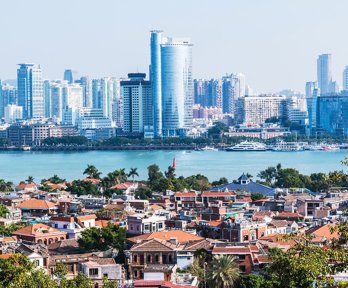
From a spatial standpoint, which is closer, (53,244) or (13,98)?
(53,244)

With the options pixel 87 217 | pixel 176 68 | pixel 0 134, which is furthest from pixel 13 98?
pixel 87 217

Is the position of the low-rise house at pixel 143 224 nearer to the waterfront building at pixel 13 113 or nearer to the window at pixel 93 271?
the window at pixel 93 271

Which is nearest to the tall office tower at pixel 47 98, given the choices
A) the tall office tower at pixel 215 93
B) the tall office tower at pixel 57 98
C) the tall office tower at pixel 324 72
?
the tall office tower at pixel 57 98

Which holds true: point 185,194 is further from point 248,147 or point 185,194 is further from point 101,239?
point 248,147

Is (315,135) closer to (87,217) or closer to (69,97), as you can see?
(69,97)

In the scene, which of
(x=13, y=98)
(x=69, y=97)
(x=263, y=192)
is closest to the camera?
(x=263, y=192)

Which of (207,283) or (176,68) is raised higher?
(176,68)

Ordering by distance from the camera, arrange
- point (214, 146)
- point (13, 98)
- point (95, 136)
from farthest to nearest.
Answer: point (13, 98)
point (95, 136)
point (214, 146)
